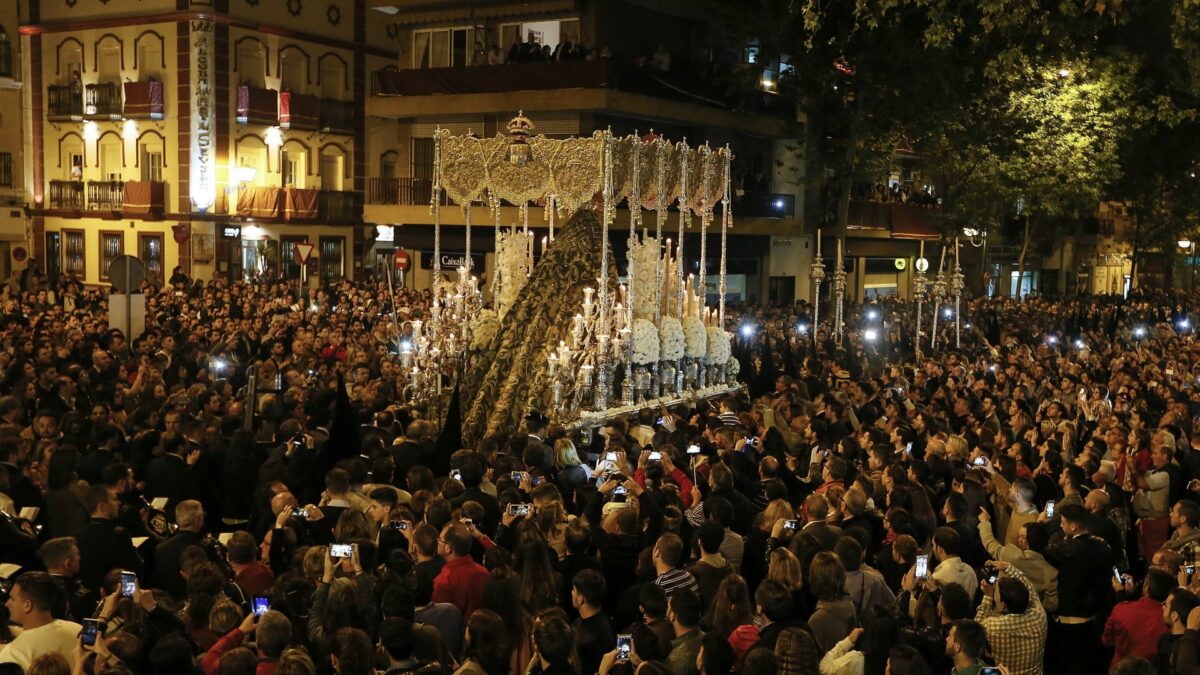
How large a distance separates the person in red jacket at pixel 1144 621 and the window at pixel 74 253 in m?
38.2

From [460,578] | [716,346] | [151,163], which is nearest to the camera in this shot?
[460,578]

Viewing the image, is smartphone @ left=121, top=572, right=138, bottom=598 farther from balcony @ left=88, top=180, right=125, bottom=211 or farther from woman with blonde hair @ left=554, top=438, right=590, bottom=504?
balcony @ left=88, top=180, right=125, bottom=211

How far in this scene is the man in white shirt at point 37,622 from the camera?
669 centimetres

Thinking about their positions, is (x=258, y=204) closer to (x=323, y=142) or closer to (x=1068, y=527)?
(x=323, y=142)

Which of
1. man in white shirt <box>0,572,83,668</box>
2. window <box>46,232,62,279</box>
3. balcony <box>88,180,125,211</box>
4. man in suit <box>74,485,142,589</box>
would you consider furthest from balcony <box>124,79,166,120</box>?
man in white shirt <box>0,572,83,668</box>

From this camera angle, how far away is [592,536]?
9.03 metres

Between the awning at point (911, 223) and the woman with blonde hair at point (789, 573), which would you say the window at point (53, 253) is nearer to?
the awning at point (911, 223)

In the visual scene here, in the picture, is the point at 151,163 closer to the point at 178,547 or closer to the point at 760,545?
the point at 178,547

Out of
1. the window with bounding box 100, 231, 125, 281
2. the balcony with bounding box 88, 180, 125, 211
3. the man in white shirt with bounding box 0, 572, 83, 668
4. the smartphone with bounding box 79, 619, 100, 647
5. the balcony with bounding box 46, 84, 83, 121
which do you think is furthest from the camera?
the window with bounding box 100, 231, 125, 281

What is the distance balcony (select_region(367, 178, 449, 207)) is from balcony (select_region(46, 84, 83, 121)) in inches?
450

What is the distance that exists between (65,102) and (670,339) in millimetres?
28205

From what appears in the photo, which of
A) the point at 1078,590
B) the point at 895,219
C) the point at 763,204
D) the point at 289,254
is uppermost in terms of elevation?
the point at 763,204

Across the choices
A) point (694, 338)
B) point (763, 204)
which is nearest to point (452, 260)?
point (763, 204)

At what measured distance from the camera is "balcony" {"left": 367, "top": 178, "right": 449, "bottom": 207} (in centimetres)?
3362
